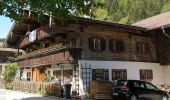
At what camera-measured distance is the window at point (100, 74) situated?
27016mm

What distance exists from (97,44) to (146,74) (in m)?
6.35

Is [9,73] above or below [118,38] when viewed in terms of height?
below

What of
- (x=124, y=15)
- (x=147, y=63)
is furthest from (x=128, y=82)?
(x=124, y=15)

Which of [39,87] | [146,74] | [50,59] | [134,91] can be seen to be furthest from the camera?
[146,74]

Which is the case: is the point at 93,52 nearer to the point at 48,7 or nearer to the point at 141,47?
the point at 141,47

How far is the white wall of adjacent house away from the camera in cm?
2667

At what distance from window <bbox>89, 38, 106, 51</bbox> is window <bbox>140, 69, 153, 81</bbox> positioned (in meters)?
4.99

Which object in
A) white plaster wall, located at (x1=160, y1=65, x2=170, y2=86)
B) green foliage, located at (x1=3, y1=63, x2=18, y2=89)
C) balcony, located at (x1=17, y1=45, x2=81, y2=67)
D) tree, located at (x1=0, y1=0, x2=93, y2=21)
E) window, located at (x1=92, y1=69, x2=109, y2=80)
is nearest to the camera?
tree, located at (x1=0, y1=0, x2=93, y2=21)

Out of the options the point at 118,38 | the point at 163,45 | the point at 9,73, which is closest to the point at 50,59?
the point at 118,38

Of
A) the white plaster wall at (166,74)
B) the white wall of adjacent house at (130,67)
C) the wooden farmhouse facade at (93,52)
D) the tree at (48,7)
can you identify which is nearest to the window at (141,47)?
the wooden farmhouse facade at (93,52)

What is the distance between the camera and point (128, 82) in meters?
22.2

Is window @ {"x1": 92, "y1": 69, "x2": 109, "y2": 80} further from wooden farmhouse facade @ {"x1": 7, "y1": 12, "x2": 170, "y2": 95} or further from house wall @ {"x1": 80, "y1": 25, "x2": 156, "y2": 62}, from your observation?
house wall @ {"x1": 80, "y1": 25, "x2": 156, "y2": 62}

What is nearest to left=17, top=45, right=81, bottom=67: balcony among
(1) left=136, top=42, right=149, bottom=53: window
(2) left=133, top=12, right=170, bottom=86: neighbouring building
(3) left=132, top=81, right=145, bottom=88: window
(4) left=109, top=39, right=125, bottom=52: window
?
(4) left=109, top=39, right=125, bottom=52: window

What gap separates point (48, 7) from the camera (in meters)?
19.6
